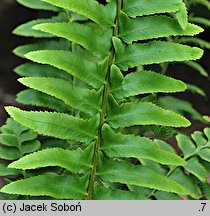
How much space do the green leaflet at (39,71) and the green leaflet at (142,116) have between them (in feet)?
1.45

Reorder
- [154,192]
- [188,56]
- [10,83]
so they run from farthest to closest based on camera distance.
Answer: [10,83]
[154,192]
[188,56]

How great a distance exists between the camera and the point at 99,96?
124 cm

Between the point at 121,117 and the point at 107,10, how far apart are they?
10.3 inches

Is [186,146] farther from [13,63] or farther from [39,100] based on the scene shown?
[13,63]

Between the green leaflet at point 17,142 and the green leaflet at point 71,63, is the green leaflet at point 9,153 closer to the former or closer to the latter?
the green leaflet at point 17,142

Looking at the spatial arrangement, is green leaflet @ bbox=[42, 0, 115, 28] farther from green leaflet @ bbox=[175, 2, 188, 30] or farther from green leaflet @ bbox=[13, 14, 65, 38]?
green leaflet @ bbox=[13, 14, 65, 38]

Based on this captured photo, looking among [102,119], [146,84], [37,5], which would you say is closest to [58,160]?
[102,119]

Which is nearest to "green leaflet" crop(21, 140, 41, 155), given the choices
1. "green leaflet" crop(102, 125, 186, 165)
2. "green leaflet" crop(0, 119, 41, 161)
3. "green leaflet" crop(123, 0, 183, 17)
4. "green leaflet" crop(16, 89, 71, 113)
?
"green leaflet" crop(0, 119, 41, 161)

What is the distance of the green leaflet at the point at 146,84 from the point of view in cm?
120

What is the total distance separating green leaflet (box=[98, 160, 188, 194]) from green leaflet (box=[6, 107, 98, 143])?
91 mm

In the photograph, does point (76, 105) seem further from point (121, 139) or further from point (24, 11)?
point (24, 11)

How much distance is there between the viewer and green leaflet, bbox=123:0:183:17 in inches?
45.6

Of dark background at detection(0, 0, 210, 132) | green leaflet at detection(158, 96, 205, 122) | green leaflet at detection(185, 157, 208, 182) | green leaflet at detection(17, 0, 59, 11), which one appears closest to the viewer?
green leaflet at detection(185, 157, 208, 182)

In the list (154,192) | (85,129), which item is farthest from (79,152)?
(154,192)
